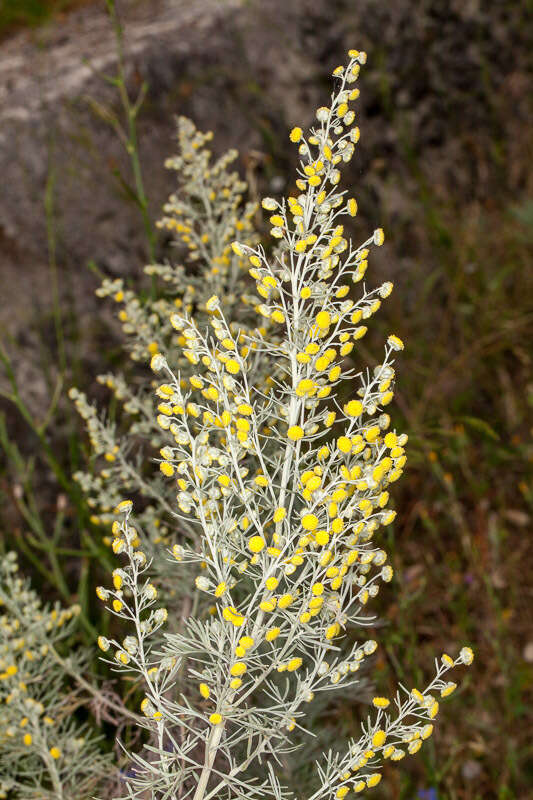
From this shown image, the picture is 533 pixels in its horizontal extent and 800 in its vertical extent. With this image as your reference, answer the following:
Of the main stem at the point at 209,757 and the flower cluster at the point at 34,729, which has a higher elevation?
the main stem at the point at 209,757

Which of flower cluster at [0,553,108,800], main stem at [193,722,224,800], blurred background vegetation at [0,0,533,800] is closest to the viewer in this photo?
main stem at [193,722,224,800]

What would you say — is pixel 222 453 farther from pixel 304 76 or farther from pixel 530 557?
pixel 304 76

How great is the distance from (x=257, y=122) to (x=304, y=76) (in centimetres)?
31

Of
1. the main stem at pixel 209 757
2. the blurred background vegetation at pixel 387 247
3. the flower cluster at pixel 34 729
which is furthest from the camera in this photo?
the blurred background vegetation at pixel 387 247

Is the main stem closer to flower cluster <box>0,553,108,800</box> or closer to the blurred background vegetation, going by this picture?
flower cluster <box>0,553,108,800</box>

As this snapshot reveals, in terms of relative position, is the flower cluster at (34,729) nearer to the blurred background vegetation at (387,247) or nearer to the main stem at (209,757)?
the blurred background vegetation at (387,247)

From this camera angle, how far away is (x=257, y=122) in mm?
2615

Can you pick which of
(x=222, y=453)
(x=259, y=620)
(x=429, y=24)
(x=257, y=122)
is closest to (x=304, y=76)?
(x=257, y=122)

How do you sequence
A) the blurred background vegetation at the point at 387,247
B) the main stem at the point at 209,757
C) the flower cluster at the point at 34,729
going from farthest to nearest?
the blurred background vegetation at the point at 387,247 < the flower cluster at the point at 34,729 < the main stem at the point at 209,757

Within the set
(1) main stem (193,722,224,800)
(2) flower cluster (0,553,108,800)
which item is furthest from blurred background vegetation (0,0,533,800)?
(1) main stem (193,722,224,800)

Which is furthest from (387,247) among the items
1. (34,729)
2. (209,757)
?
(209,757)

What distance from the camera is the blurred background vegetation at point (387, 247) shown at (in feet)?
7.09

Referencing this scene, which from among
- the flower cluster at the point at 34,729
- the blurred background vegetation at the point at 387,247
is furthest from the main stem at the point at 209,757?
the blurred background vegetation at the point at 387,247

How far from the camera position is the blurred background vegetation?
2160 mm
